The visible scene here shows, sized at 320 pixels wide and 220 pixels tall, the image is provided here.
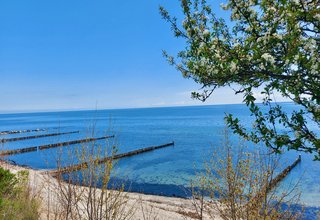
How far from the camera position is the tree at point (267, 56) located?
249cm

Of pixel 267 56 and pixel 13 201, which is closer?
pixel 267 56

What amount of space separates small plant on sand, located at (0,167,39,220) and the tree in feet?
13.5

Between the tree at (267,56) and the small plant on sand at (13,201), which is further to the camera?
the small plant on sand at (13,201)

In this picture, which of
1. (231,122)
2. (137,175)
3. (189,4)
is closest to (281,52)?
(231,122)

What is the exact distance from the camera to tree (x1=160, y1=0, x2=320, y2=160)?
8.16ft

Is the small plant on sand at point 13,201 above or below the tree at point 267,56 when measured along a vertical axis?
below

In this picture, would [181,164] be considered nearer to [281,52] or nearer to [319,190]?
[319,190]

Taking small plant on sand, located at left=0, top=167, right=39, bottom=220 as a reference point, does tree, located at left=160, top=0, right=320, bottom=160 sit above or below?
above

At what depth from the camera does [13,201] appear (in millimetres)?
5398

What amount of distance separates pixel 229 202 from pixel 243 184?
408mm

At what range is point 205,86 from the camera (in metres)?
3.58

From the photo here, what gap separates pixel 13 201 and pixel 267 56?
5679 mm

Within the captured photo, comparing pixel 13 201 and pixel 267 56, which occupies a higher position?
pixel 267 56

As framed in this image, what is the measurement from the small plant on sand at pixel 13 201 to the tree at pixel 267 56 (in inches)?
162
